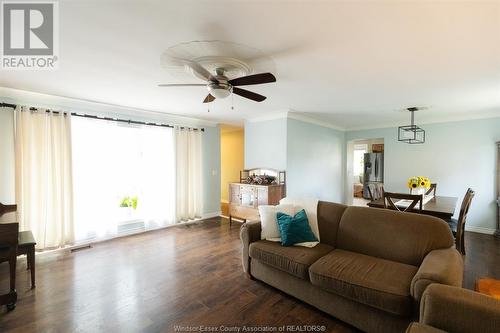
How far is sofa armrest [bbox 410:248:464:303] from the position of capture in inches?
61.7

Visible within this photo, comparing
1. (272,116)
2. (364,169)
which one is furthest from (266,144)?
(364,169)

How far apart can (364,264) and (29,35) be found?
3.41 meters

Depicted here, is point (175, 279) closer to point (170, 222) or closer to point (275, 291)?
point (275, 291)

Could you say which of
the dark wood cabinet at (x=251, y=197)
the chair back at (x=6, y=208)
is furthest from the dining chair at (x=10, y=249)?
the dark wood cabinet at (x=251, y=197)

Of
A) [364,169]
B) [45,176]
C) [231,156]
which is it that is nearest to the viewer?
[45,176]

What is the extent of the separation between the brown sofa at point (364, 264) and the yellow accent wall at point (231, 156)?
4733 mm

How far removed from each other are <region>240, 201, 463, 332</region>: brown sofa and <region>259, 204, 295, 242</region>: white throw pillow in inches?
3.2

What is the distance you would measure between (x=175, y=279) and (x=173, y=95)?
2.52 metres

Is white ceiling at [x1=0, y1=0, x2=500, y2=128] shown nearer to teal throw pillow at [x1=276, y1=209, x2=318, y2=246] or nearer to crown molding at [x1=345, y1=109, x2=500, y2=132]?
crown molding at [x1=345, y1=109, x2=500, y2=132]

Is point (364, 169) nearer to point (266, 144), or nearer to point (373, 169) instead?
point (373, 169)

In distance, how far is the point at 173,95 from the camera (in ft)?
11.3

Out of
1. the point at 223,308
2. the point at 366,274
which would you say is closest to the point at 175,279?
the point at 223,308

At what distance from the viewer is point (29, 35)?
1.85 meters

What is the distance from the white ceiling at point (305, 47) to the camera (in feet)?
5.00
